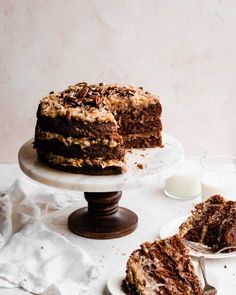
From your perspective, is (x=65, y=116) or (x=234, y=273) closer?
(x=234, y=273)

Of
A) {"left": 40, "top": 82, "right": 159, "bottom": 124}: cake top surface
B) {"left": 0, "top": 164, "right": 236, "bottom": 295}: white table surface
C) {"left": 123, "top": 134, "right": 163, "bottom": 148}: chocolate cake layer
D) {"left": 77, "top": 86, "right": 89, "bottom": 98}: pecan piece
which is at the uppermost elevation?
{"left": 77, "top": 86, "right": 89, "bottom": 98}: pecan piece

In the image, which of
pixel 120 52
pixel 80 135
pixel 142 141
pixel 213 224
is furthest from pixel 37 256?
pixel 120 52

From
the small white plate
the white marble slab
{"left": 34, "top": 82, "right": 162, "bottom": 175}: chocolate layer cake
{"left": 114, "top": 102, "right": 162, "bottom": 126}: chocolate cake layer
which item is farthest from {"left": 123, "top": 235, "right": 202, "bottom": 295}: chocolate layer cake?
{"left": 114, "top": 102, "right": 162, "bottom": 126}: chocolate cake layer

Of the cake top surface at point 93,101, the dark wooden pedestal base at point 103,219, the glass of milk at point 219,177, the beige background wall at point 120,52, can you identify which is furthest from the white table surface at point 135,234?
the beige background wall at point 120,52

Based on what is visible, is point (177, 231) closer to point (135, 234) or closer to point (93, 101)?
point (135, 234)

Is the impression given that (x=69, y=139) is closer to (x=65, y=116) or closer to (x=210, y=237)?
(x=65, y=116)

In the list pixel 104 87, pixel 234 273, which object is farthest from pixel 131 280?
pixel 104 87

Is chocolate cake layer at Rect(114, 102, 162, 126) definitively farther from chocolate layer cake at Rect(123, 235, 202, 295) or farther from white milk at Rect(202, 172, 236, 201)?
chocolate layer cake at Rect(123, 235, 202, 295)
